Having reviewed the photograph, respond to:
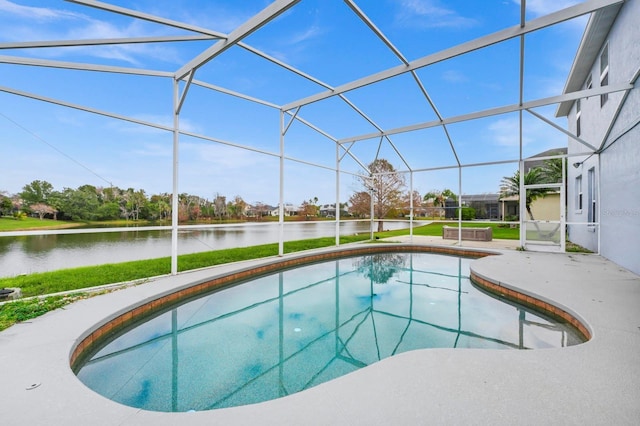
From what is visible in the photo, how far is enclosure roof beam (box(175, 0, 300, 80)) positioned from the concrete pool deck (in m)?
3.95

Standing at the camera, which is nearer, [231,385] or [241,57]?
[231,385]

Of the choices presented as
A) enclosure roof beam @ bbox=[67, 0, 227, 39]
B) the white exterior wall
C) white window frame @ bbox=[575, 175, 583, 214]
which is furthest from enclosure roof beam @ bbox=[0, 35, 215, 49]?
white window frame @ bbox=[575, 175, 583, 214]

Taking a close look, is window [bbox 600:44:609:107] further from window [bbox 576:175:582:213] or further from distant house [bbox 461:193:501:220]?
distant house [bbox 461:193:501:220]

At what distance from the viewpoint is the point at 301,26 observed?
5.39 meters

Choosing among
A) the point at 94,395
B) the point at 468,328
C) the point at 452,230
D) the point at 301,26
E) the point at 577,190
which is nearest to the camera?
the point at 94,395

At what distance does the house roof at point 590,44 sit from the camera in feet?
18.6

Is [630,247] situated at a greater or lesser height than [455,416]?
greater

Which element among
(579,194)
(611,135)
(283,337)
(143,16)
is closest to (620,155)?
Result: (611,135)

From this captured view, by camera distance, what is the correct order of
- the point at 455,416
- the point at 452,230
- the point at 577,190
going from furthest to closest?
the point at 452,230 < the point at 577,190 < the point at 455,416

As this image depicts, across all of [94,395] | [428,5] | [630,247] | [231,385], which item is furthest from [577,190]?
[94,395]

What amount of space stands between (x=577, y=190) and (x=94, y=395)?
41.1 feet

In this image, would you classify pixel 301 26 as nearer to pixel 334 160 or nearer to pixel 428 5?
pixel 428 5

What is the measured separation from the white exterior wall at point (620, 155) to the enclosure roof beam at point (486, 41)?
1300 mm

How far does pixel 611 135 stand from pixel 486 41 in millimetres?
3841
